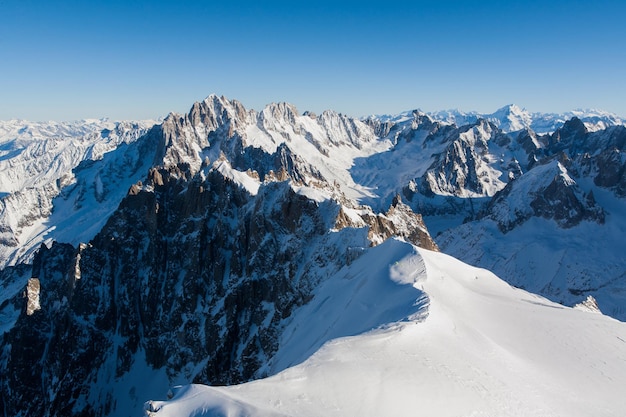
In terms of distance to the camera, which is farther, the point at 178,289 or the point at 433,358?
the point at 178,289

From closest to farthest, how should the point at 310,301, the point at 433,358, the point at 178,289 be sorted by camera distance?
1. the point at 433,358
2. the point at 310,301
3. the point at 178,289

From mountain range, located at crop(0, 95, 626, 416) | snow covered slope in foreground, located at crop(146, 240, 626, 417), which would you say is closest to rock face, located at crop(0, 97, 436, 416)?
mountain range, located at crop(0, 95, 626, 416)

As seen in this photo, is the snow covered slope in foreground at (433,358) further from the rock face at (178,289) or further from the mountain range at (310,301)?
the rock face at (178,289)

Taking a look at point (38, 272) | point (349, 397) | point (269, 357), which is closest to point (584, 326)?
point (349, 397)

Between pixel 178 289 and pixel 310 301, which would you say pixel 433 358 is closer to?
pixel 310 301

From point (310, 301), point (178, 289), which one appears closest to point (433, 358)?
point (310, 301)

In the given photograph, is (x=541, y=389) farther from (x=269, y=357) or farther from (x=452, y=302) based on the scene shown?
(x=269, y=357)

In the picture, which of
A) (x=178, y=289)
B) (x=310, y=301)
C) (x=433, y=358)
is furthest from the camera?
(x=178, y=289)

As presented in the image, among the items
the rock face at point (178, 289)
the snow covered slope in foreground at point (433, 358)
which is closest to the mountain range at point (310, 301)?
the snow covered slope in foreground at point (433, 358)

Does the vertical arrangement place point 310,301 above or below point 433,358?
below
